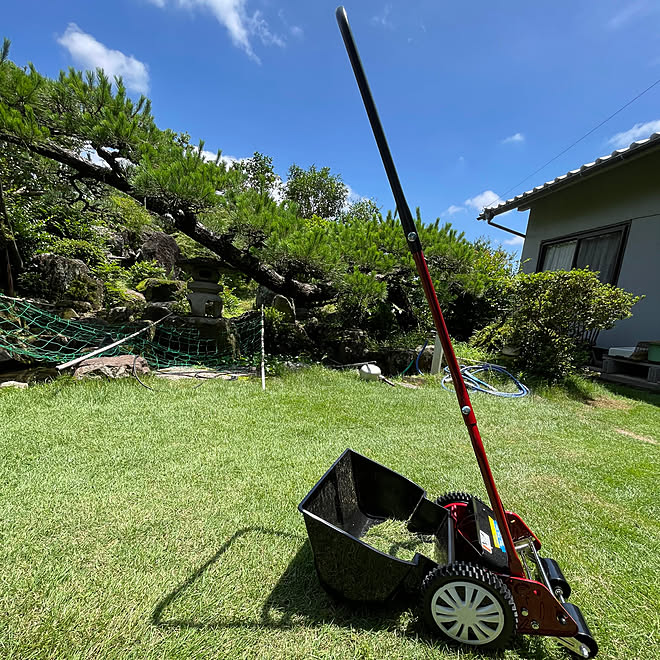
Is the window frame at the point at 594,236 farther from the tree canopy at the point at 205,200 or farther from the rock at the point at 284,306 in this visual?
the rock at the point at 284,306

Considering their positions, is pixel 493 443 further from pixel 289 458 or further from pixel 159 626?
pixel 159 626

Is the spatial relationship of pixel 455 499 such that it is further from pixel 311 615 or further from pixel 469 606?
pixel 311 615

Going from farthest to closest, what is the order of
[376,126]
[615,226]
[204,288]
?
[615,226] → [204,288] → [376,126]

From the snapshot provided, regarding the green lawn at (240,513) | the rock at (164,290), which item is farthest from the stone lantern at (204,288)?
the green lawn at (240,513)

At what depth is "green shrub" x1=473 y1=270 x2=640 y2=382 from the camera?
14.3 ft

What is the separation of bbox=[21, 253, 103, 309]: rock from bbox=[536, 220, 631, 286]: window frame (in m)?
8.56

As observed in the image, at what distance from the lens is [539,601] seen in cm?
97

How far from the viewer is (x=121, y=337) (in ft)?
15.3

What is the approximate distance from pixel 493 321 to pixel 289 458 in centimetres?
541

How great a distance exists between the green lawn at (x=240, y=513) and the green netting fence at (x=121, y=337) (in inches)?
48.4

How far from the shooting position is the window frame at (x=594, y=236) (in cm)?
541

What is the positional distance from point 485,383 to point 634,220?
3.75 metres

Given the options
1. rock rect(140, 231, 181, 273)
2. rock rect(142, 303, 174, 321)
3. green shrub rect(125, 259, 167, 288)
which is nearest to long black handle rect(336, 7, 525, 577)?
rock rect(142, 303, 174, 321)

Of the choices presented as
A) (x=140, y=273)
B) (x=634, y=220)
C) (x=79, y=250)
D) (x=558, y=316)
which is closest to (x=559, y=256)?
(x=634, y=220)
